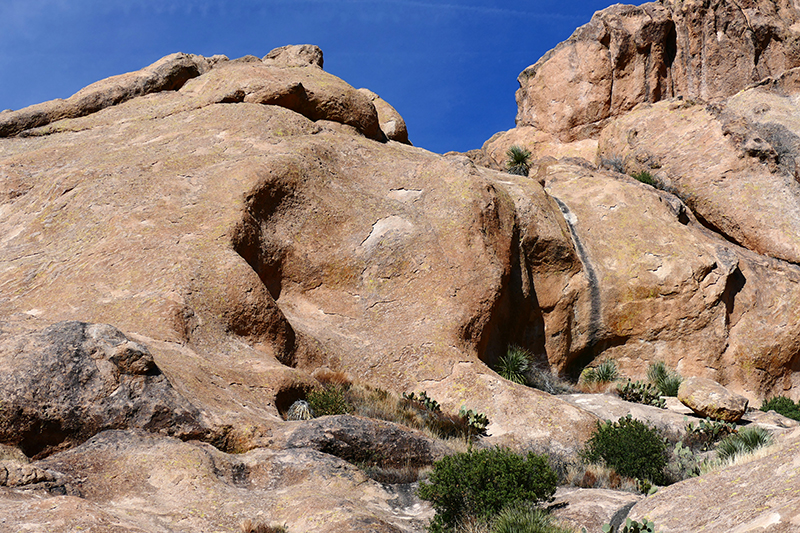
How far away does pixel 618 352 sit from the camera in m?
18.0

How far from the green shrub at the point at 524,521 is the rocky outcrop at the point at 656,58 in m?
27.7

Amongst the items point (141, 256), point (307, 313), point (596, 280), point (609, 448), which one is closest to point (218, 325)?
point (141, 256)

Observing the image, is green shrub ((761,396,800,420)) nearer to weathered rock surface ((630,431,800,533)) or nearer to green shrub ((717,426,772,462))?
green shrub ((717,426,772,462))

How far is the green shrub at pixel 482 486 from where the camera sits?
284 inches

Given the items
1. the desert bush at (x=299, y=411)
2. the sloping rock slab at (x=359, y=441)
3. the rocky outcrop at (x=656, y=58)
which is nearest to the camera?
the sloping rock slab at (x=359, y=441)

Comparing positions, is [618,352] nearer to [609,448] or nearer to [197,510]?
[609,448]

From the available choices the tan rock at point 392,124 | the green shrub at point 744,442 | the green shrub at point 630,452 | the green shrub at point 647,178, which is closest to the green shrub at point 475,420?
the green shrub at point 630,452

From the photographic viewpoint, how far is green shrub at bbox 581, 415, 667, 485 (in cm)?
948

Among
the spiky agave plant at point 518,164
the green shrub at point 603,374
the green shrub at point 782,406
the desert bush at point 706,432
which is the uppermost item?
the spiky agave plant at point 518,164

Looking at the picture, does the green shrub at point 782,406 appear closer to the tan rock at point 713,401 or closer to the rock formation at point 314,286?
the rock formation at point 314,286

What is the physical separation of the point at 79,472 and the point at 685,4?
31.6m

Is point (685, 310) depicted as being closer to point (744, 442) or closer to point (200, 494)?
point (744, 442)

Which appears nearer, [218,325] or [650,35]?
[218,325]

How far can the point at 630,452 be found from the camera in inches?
380
